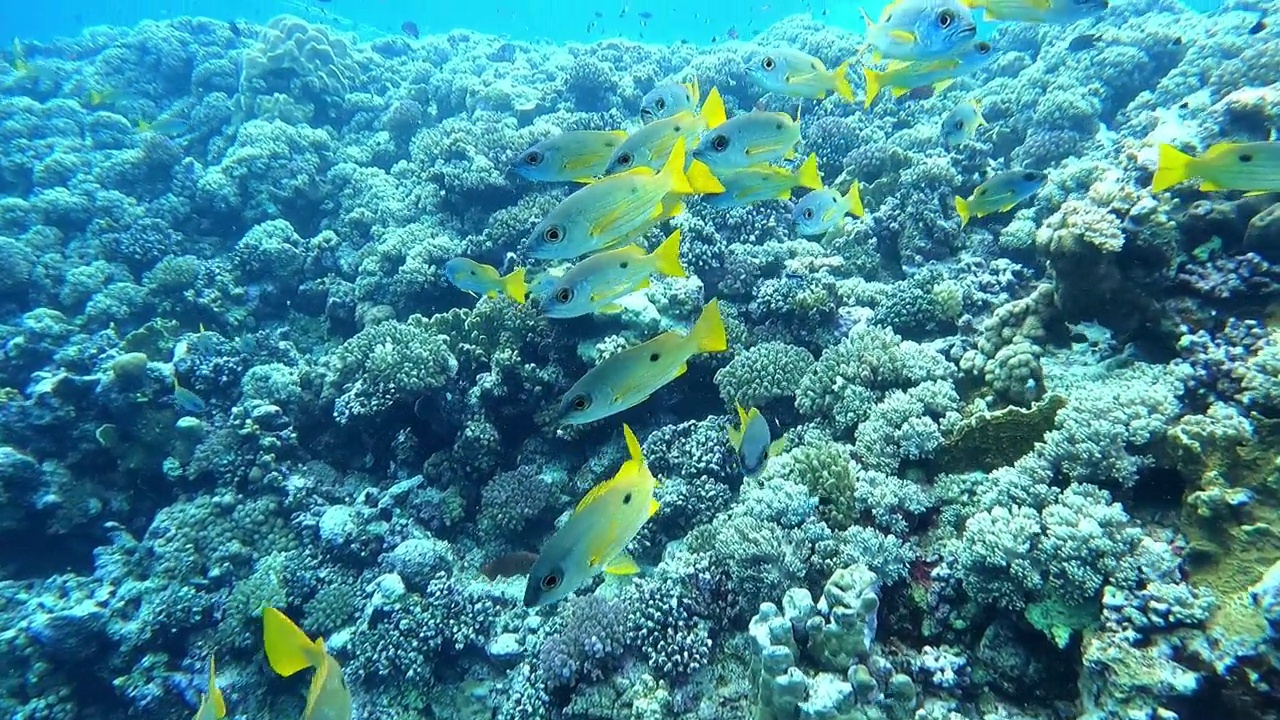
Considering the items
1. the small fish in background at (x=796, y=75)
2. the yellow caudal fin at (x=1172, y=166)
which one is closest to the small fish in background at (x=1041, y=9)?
the small fish in background at (x=796, y=75)

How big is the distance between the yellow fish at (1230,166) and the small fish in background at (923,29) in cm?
206

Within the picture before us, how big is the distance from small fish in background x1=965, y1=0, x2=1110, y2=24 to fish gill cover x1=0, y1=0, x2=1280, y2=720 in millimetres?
34

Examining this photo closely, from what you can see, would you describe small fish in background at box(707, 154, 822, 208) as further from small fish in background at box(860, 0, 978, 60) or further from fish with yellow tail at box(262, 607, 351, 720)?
fish with yellow tail at box(262, 607, 351, 720)

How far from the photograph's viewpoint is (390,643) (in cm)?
536

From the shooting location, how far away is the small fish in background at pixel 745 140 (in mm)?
4551

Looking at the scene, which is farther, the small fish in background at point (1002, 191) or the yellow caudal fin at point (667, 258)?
the small fish in background at point (1002, 191)

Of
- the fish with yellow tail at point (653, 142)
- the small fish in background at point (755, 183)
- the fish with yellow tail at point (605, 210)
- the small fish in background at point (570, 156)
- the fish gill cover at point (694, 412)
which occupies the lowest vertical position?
the fish gill cover at point (694, 412)

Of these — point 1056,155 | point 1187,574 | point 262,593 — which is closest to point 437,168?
point 262,593

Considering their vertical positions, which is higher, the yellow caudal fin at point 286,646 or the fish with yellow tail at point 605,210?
the fish with yellow tail at point 605,210

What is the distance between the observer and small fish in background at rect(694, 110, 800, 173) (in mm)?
4551

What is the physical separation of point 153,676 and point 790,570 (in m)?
6.86

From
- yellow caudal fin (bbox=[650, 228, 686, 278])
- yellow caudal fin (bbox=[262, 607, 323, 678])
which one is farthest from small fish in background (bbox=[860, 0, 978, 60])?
yellow caudal fin (bbox=[262, 607, 323, 678])

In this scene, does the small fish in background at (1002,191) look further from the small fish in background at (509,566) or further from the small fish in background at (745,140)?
the small fish in background at (509,566)

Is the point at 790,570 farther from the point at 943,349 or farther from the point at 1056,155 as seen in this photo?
the point at 1056,155
